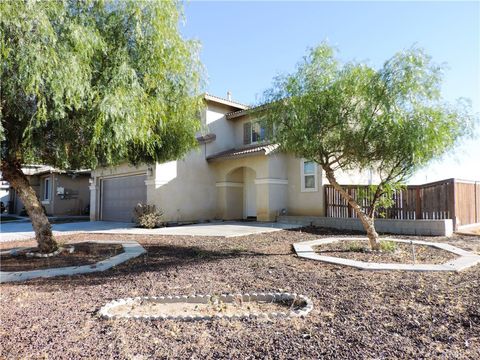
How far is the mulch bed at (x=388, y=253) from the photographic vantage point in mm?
7406

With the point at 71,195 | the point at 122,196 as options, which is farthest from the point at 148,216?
the point at 71,195

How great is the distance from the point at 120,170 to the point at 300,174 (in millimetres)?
9500

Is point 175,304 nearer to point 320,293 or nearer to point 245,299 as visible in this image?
point 245,299

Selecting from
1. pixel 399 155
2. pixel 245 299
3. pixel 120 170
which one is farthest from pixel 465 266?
pixel 120 170

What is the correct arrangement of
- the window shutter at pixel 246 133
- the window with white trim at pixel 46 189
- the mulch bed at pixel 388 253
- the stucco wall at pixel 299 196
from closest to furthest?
the mulch bed at pixel 388 253
the stucco wall at pixel 299 196
the window shutter at pixel 246 133
the window with white trim at pixel 46 189

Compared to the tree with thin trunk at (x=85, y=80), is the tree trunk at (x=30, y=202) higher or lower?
lower

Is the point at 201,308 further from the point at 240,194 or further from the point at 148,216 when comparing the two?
the point at 240,194

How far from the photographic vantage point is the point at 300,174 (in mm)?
16172

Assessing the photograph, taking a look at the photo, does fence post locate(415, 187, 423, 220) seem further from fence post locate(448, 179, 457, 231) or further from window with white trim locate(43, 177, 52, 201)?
window with white trim locate(43, 177, 52, 201)

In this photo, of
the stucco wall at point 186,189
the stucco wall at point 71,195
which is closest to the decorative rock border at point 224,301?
the stucco wall at point 186,189

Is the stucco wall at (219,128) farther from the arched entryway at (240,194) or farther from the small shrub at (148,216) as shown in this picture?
the small shrub at (148,216)

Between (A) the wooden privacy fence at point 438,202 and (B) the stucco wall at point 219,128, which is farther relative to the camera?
(B) the stucco wall at point 219,128

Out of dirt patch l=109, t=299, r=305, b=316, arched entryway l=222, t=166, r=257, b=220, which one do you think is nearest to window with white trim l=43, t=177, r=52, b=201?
arched entryway l=222, t=166, r=257, b=220

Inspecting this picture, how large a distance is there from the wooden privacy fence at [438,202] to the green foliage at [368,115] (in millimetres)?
3972
